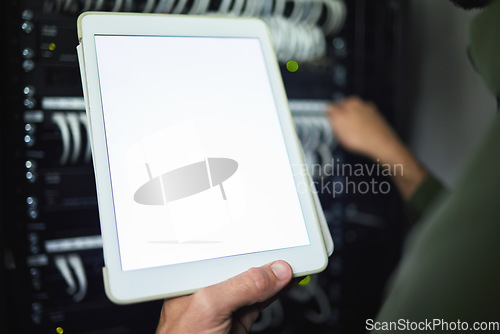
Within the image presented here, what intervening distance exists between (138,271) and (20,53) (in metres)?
0.53

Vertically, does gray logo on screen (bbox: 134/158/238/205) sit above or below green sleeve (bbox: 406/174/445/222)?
above

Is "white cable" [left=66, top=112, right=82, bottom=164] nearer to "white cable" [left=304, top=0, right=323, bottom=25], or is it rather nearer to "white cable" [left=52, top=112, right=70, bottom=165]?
"white cable" [left=52, top=112, right=70, bottom=165]

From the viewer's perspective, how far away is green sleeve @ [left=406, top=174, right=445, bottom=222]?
89cm

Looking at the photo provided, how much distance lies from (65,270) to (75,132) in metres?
0.27

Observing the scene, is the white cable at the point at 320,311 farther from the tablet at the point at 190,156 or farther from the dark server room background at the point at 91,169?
the tablet at the point at 190,156

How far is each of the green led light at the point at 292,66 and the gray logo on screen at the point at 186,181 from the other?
0.53m

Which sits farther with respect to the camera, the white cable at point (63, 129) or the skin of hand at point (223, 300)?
the white cable at point (63, 129)

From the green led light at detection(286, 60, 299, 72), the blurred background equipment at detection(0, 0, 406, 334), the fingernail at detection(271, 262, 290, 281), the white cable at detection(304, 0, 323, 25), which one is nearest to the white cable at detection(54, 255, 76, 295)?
the blurred background equipment at detection(0, 0, 406, 334)

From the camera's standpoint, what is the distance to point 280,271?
0.50 m

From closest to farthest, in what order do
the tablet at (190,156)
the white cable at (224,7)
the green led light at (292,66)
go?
the tablet at (190,156) → the white cable at (224,7) → the green led light at (292,66)

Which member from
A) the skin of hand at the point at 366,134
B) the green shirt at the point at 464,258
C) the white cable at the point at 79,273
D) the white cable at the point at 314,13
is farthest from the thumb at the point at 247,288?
the white cable at the point at 314,13

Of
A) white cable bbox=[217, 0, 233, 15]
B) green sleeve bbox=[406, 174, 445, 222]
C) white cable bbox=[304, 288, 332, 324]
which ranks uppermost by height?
white cable bbox=[217, 0, 233, 15]

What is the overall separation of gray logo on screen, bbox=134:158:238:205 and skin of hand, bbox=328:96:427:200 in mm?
570

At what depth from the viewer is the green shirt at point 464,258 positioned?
332 millimetres
